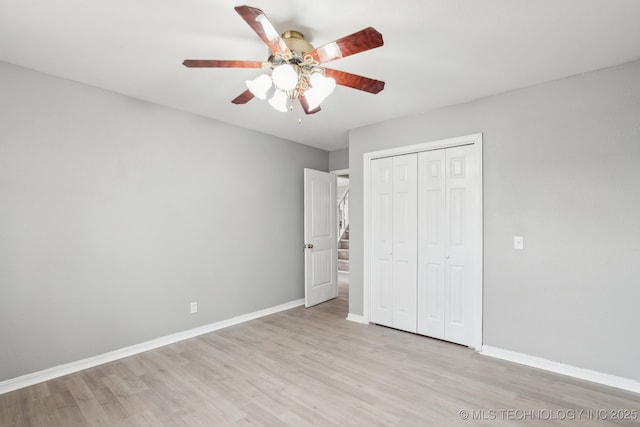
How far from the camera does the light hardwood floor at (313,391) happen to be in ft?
6.74

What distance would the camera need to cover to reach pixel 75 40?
6.98ft


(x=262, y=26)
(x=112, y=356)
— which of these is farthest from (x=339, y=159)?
(x=112, y=356)

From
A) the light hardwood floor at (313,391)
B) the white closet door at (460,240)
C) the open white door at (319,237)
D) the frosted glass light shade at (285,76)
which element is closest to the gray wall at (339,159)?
the open white door at (319,237)

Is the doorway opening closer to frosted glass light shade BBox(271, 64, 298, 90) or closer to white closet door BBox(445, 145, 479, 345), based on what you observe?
white closet door BBox(445, 145, 479, 345)

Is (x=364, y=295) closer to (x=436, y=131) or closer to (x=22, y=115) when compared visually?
(x=436, y=131)

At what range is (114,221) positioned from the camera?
2.95 meters

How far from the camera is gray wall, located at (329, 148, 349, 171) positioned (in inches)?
203

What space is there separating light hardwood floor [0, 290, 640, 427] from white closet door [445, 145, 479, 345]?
10.4 inches

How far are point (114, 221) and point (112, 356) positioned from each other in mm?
1282

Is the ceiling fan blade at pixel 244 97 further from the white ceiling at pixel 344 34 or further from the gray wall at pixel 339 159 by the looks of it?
the gray wall at pixel 339 159

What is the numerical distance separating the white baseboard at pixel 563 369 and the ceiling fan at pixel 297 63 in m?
2.73

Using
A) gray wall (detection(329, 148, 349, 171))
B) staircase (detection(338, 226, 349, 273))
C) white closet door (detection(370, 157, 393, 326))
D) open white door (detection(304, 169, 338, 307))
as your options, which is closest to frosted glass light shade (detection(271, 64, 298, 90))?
white closet door (detection(370, 157, 393, 326))

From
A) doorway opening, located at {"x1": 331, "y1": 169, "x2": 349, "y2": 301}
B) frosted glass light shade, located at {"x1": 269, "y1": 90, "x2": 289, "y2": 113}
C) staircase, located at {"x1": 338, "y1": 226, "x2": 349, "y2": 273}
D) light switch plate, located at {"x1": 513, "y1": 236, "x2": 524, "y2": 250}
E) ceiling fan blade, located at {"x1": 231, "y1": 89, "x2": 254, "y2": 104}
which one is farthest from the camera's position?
staircase, located at {"x1": 338, "y1": 226, "x2": 349, "y2": 273}

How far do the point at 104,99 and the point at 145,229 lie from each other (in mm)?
1299
